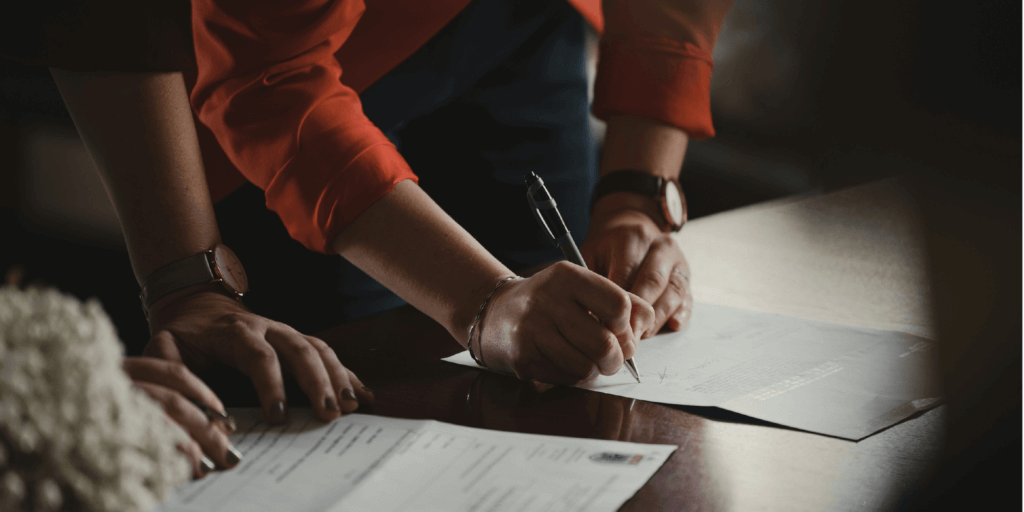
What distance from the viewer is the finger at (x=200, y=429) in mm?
548

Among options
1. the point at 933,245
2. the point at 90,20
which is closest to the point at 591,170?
the point at 933,245

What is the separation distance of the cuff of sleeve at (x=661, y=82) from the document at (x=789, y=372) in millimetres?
375

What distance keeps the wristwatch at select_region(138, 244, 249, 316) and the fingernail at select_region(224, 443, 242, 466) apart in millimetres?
285

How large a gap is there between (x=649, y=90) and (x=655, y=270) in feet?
1.15

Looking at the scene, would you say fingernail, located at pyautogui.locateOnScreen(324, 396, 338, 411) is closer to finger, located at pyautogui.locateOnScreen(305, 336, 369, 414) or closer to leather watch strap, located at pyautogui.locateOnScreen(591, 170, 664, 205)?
finger, located at pyautogui.locateOnScreen(305, 336, 369, 414)

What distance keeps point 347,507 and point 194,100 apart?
567 mm

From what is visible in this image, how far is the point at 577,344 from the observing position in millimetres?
700

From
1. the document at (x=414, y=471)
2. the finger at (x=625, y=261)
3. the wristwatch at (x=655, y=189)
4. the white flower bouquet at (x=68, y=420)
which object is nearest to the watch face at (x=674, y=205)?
the wristwatch at (x=655, y=189)

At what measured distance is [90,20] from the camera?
0.81 m

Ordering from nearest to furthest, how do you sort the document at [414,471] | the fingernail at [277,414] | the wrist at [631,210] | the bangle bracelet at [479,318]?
the document at [414,471], the fingernail at [277,414], the bangle bracelet at [479,318], the wrist at [631,210]

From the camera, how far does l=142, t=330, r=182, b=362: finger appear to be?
2.26 feet

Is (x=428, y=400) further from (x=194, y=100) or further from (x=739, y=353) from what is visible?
(x=194, y=100)

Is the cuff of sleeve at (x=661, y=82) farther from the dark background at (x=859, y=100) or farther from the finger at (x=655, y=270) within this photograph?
the dark background at (x=859, y=100)

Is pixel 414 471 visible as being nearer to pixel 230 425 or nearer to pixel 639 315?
pixel 230 425
